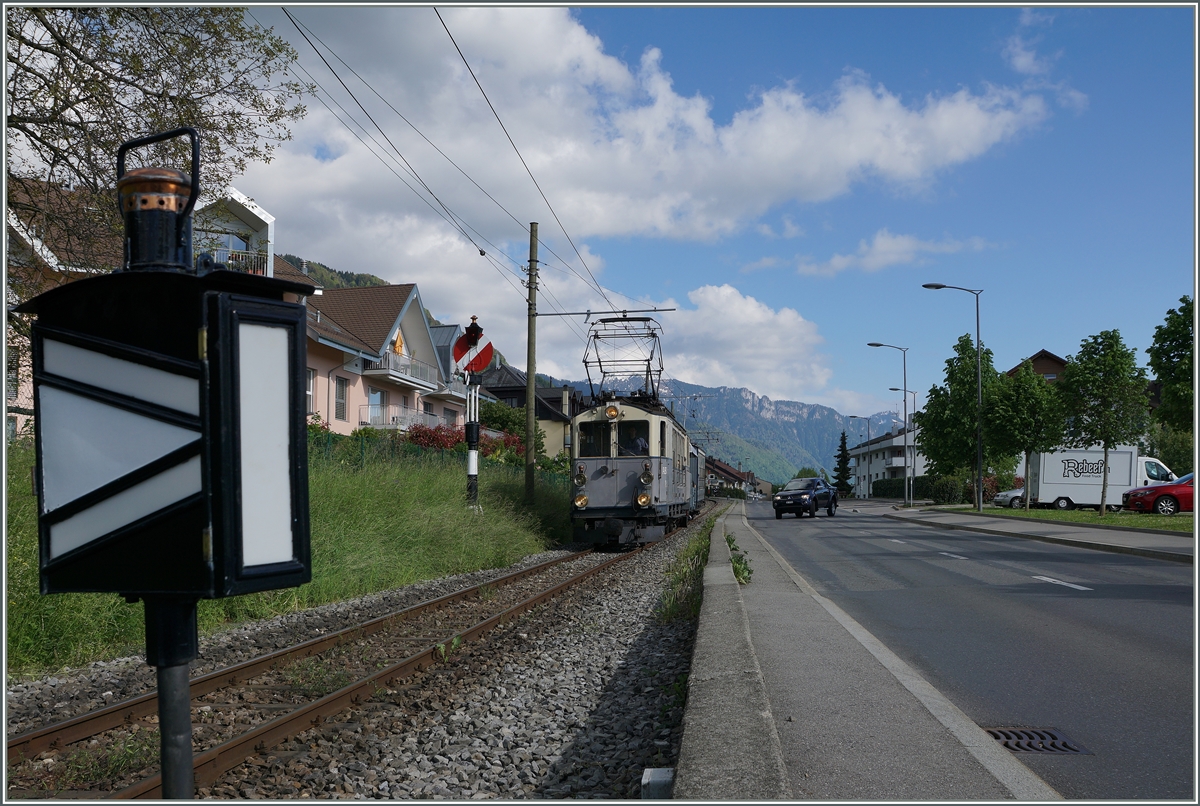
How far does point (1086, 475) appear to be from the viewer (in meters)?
37.4

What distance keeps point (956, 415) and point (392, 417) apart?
27.7 m

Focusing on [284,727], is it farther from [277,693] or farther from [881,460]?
[881,460]

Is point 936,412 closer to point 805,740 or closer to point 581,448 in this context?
point 581,448

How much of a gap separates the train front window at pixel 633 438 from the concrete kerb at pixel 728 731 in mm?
12660

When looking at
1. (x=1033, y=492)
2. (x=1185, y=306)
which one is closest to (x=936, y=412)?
(x=1033, y=492)

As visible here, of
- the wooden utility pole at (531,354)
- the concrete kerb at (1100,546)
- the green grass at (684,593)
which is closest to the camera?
the green grass at (684,593)

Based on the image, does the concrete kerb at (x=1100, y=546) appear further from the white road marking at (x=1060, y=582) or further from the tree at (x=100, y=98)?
the tree at (x=100, y=98)

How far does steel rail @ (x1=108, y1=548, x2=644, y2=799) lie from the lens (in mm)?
4098

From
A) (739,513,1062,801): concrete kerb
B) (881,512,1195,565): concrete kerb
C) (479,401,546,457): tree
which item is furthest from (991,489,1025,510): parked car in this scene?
(739,513,1062,801): concrete kerb

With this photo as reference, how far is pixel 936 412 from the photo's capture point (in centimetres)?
4431

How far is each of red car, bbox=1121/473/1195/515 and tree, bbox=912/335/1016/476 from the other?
1023 cm

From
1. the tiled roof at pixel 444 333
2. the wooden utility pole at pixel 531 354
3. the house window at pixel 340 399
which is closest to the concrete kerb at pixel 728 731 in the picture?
the wooden utility pole at pixel 531 354

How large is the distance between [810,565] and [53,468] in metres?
14.6

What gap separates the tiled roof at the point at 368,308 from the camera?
35531 mm
